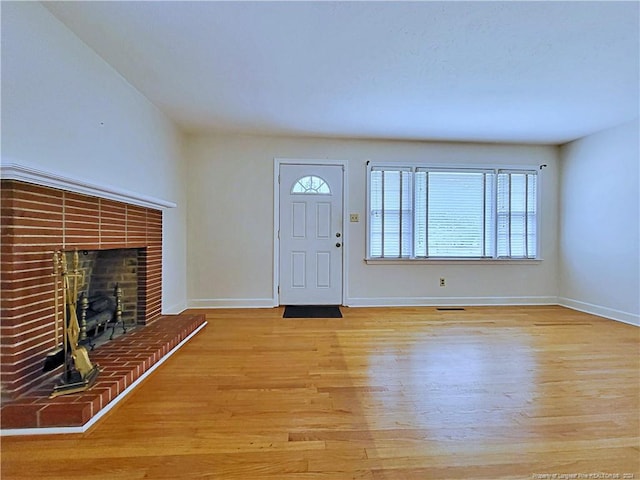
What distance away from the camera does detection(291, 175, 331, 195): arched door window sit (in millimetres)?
4297

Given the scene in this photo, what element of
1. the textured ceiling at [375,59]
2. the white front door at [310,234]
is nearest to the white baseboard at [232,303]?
the white front door at [310,234]

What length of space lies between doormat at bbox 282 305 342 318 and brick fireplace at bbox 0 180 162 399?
7.23 ft

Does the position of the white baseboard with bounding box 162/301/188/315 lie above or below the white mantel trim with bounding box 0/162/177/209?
below

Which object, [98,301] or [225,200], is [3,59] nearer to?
[98,301]

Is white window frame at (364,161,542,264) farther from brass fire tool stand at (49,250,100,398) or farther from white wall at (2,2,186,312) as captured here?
brass fire tool stand at (49,250,100,398)

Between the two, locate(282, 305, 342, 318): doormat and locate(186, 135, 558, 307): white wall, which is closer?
locate(282, 305, 342, 318): doormat

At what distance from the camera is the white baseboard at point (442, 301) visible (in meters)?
4.35

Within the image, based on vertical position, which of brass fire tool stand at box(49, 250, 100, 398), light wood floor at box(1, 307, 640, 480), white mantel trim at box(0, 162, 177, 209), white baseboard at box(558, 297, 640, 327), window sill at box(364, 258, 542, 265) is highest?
white mantel trim at box(0, 162, 177, 209)

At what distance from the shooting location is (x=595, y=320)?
3686 mm

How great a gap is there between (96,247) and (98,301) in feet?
2.02

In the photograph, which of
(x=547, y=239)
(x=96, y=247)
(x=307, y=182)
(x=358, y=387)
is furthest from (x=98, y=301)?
(x=547, y=239)

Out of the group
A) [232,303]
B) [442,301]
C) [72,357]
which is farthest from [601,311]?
[72,357]

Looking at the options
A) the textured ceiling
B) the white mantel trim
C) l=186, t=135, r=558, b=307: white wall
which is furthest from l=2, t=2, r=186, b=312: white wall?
l=186, t=135, r=558, b=307: white wall

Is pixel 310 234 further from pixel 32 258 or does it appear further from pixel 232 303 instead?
pixel 32 258
